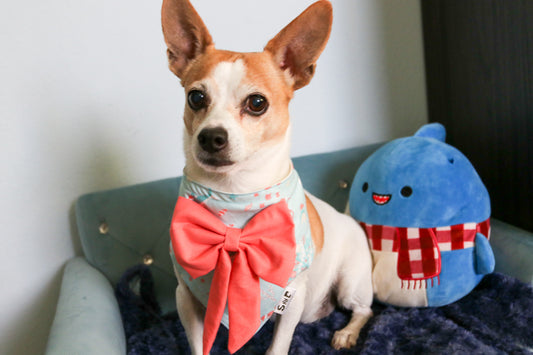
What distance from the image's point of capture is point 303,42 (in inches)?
46.4

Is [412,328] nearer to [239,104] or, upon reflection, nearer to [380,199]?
[380,199]

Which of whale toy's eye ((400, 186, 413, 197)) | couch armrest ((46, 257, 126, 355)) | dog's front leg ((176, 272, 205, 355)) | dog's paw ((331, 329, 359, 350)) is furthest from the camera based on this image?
whale toy's eye ((400, 186, 413, 197))

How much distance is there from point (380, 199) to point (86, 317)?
3.25ft

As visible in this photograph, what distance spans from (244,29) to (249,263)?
3.52ft

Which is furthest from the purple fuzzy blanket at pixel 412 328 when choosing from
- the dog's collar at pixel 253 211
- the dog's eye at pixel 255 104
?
the dog's eye at pixel 255 104

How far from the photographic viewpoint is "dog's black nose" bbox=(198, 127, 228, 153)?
3.32ft

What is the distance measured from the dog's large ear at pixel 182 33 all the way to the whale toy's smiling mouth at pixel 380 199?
754 mm

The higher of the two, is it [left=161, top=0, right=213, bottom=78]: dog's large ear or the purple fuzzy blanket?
[left=161, top=0, right=213, bottom=78]: dog's large ear

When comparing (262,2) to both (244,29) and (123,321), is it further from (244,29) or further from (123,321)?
(123,321)

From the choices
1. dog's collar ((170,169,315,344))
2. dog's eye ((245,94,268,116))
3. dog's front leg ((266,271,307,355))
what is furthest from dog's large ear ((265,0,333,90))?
dog's front leg ((266,271,307,355))

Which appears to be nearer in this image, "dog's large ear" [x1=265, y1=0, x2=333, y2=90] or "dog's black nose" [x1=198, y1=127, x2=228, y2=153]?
"dog's black nose" [x1=198, y1=127, x2=228, y2=153]

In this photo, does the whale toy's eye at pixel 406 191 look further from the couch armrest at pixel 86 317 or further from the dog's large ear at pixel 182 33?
the couch armrest at pixel 86 317

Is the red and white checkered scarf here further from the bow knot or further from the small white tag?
the bow knot

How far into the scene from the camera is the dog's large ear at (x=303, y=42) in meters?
1.11
